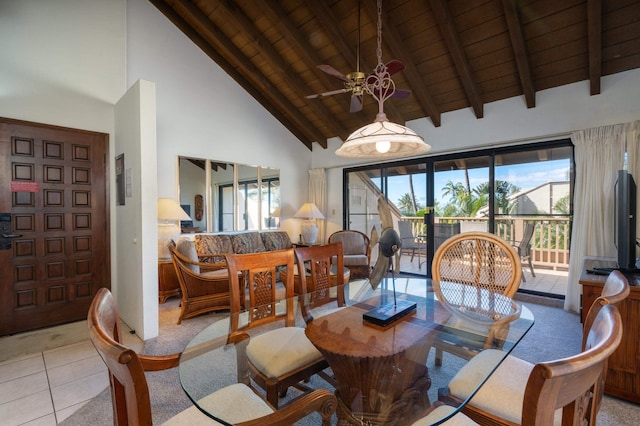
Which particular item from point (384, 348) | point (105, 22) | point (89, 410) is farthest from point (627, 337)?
point (105, 22)

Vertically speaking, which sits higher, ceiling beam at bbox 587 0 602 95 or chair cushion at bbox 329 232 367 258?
ceiling beam at bbox 587 0 602 95

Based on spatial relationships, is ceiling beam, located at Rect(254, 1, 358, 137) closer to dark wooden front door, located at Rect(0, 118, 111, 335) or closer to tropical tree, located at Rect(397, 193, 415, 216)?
tropical tree, located at Rect(397, 193, 415, 216)

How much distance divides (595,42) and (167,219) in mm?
5191

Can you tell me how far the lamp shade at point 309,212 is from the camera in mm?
5594

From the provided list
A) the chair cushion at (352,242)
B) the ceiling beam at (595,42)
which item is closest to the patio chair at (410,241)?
the chair cushion at (352,242)

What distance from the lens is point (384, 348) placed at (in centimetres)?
127

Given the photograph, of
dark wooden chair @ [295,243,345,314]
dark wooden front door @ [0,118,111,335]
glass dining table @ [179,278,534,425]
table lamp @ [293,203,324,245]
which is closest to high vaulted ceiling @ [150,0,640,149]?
table lamp @ [293,203,324,245]

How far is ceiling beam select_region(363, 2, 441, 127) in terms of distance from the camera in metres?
3.34

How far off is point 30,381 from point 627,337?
4.01 metres

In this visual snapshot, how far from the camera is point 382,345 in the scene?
1.29 meters

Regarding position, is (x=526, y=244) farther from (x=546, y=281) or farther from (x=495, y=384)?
Answer: (x=495, y=384)

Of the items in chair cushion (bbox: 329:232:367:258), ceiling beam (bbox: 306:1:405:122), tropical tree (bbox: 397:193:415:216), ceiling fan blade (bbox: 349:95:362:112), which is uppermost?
ceiling beam (bbox: 306:1:405:122)

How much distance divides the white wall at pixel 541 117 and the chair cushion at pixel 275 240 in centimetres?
291

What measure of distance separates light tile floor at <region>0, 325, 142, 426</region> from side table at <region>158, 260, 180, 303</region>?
1.22 meters
